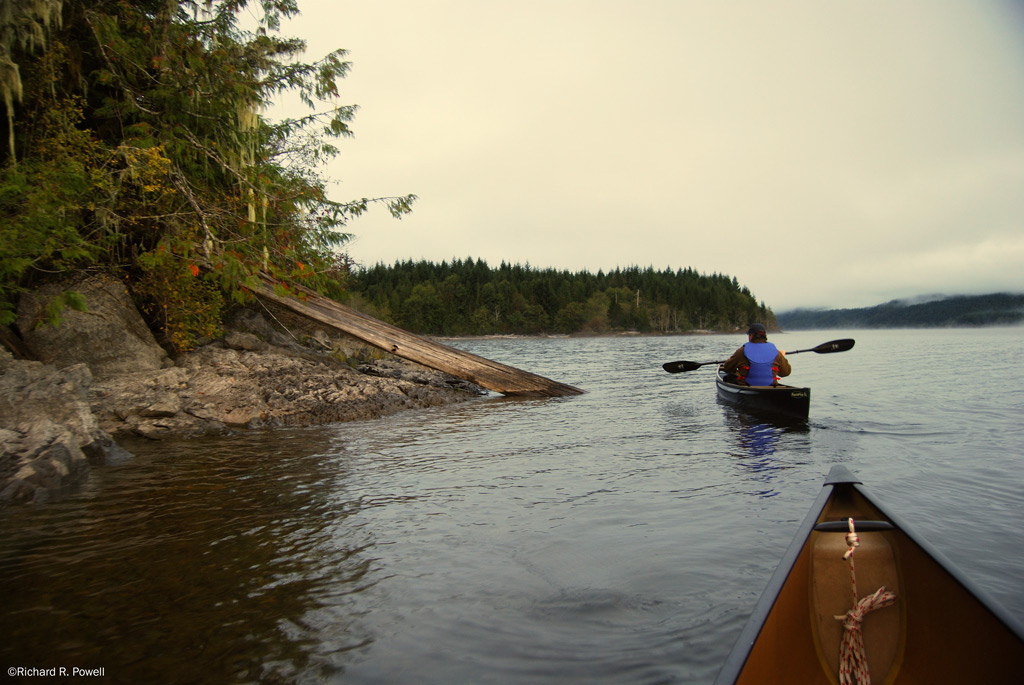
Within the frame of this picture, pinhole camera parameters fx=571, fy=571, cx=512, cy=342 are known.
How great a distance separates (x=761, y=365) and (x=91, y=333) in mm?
13586

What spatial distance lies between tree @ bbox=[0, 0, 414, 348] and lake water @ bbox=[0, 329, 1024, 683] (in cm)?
369

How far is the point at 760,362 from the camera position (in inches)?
512

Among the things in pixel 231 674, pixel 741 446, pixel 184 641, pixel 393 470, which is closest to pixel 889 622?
pixel 231 674

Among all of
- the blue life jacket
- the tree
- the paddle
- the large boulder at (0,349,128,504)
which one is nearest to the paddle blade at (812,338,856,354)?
the paddle

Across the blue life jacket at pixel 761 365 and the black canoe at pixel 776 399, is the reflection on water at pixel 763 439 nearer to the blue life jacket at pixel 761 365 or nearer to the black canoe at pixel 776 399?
the black canoe at pixel 776 399

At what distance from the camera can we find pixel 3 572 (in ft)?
14.7

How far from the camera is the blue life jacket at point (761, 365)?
13008 mm

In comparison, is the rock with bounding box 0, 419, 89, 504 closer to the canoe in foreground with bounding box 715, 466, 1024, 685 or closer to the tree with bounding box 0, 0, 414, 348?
the tree with bounding box 0, 0, 414, 348

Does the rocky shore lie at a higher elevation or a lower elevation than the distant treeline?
lower

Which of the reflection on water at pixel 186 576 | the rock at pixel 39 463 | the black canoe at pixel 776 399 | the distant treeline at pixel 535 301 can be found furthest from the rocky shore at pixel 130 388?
the distant treeline at pixel 535 301

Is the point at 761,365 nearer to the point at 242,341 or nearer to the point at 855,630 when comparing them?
the point at 855,630

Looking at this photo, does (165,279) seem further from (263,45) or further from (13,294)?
(263,45)

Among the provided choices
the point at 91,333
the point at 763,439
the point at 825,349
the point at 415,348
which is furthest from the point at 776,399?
the point at 91,333

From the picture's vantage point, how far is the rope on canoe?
2.80 m
